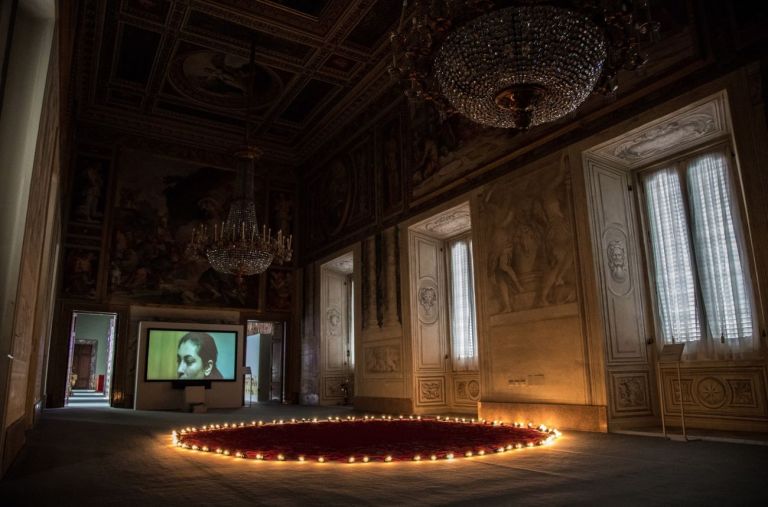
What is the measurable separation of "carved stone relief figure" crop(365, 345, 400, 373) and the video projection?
4.24 metres

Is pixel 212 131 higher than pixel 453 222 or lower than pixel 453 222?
higher

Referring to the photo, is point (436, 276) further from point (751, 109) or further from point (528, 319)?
point (751, 109)

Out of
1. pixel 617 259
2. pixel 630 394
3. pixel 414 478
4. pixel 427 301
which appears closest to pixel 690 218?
pixel 617 259

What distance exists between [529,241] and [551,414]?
2667 millimetres

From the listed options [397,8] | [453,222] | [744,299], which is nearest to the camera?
[744,299]

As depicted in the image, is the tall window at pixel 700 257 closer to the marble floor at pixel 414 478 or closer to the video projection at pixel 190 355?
the marble floor at pixel 414 478

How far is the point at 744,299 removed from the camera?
710 cm

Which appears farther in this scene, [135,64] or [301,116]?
[301,116]

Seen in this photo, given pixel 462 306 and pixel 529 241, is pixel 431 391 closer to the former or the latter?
pixel 462 306

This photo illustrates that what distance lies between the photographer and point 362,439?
686 cm

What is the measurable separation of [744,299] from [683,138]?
7.66 feet

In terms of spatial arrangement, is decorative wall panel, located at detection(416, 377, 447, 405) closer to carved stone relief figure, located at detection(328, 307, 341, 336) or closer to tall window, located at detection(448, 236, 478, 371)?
tall window, located at detection(448, 236, 478, 371)

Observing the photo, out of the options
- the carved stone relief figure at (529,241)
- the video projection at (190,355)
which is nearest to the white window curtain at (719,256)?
the carved stone relief figure at (529,241)

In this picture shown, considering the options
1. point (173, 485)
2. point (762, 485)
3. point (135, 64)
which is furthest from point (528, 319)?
point (135, 64)
